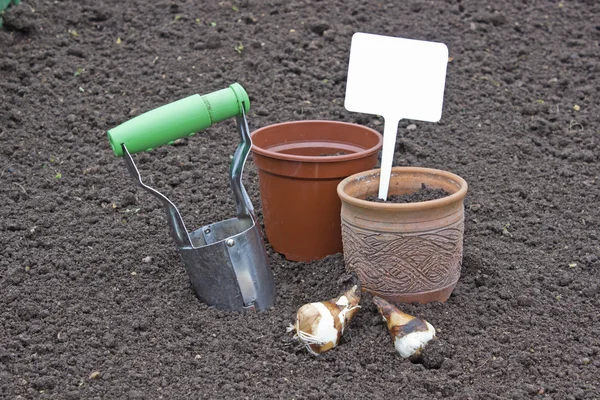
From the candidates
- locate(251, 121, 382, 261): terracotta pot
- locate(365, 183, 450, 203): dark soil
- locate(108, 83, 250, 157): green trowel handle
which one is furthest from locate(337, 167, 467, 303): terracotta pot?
locate(108, 83, 250, 157): green trowel handle

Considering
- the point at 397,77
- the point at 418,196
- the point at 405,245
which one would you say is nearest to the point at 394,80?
the point at 397,77

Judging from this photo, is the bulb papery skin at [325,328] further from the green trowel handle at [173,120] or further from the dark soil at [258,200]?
the green trowel handle at [173,120]

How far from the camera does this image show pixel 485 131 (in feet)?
12.3

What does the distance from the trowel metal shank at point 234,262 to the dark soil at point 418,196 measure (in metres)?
0.43

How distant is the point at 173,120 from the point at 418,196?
853 millimetres

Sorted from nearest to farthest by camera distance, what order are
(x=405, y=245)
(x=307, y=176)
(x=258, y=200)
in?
1. (x=405, y=245)
2. (x=307, y=176)
3. (x=258, y=200)

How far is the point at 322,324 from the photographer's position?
2.29 m

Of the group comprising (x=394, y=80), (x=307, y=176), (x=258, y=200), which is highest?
(x=394, y=80)

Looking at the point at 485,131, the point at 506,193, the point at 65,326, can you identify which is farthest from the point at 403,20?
the point at 65,326

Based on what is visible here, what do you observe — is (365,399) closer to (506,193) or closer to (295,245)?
(295,245)

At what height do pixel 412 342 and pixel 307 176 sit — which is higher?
pixel 307 176

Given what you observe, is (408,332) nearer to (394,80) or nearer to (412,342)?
(412,342)

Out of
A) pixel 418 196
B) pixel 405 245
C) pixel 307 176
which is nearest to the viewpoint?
pixel 405 245

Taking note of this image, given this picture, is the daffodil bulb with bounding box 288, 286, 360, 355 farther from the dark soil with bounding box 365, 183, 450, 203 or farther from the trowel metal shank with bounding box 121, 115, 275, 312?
the dark soil with bounding box 365, 183, 450, 203
